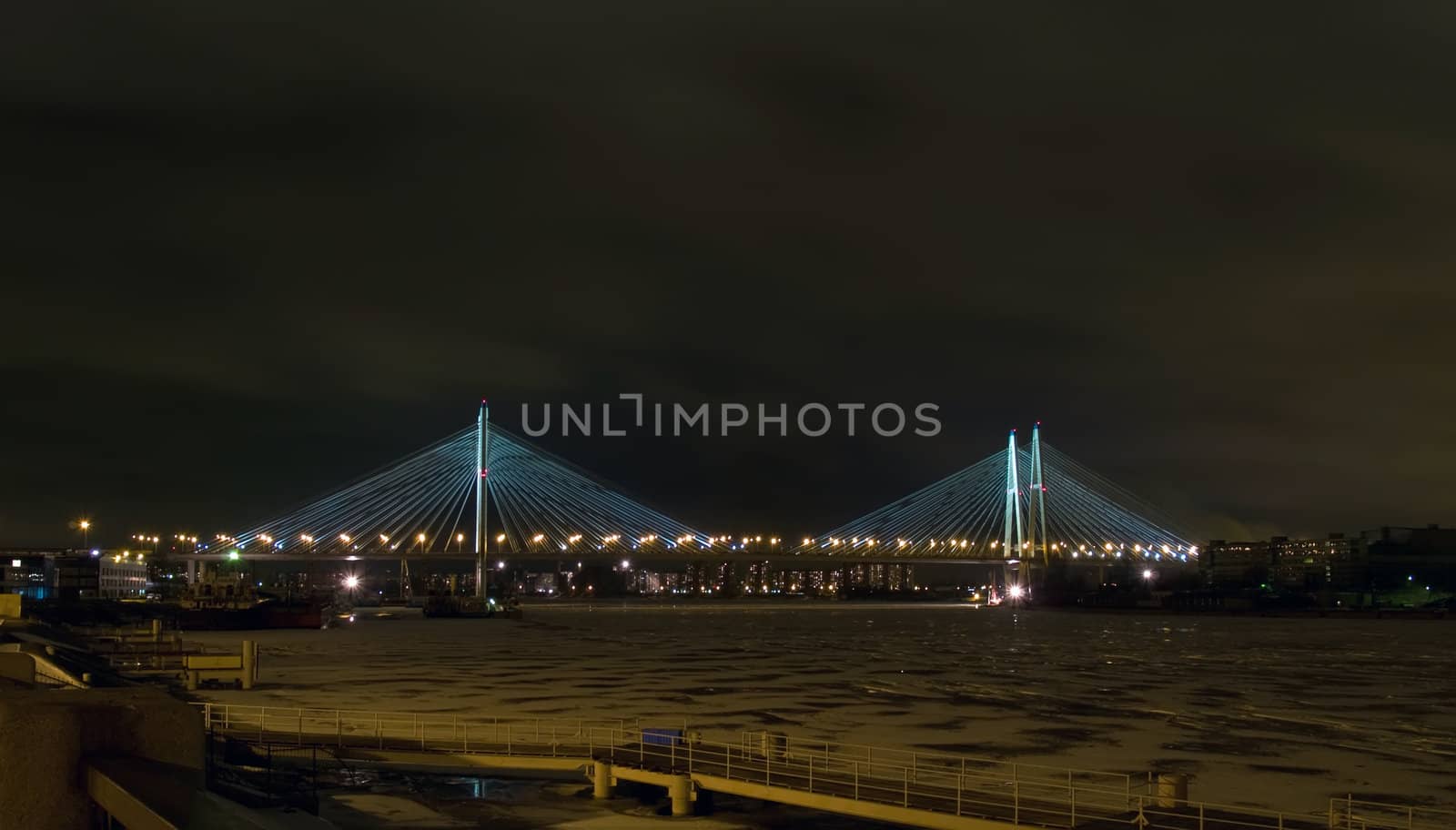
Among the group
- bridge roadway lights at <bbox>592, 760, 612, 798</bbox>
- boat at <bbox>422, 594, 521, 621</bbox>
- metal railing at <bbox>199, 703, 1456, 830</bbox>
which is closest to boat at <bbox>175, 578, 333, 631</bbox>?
boat at <bbox>422, 594, 521, 621</bbox>

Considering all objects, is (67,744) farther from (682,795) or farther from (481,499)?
(481,499)


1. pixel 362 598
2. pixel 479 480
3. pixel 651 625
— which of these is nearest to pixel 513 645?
pixel 651 625

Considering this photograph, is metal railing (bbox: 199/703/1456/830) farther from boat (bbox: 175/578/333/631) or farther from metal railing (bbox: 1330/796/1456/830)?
boat (bbox: 175/578/333/631)

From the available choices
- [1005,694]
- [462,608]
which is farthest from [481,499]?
[1005,694]

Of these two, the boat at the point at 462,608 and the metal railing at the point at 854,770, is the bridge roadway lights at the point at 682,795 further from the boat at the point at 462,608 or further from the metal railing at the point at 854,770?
the boat at the point at 462,608

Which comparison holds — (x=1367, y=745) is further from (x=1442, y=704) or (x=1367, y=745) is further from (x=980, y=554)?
(x=980, y=554)

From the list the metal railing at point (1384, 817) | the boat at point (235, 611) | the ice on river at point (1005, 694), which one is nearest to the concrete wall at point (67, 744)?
the metal railing at point (1384, 817)
